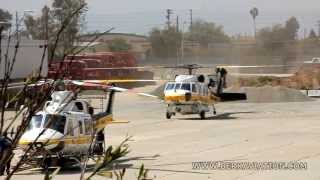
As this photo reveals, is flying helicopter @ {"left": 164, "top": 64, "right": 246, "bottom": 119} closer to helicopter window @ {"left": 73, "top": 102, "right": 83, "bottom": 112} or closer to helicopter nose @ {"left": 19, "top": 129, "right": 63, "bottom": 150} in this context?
helicopter window @ {"left": 73, "top": 102, "right": 83, "bottom": 112}

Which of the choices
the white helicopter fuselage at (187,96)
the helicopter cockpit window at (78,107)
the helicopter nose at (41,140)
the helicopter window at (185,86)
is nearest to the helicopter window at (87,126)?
the helicopter cockpit window at (78,107)

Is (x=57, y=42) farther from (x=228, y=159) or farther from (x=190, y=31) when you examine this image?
(x=190, y=31)

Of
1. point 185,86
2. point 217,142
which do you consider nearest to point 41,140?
point 217,142

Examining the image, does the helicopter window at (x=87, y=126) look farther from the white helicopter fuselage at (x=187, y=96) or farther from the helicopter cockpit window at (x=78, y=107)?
the white helicopter fuselage at (x=187, y=96)

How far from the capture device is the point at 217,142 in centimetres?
2561

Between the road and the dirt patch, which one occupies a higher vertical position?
the road

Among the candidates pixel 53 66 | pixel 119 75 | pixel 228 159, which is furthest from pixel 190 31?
pixel 53 66

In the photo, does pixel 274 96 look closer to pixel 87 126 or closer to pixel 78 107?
pixel 78 107

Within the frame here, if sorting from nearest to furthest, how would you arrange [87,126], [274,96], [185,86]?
1. [87,126]
2. [185,86]
3. [274,96]

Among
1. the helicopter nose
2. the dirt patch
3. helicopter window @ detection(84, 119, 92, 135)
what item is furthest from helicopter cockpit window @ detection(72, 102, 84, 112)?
the dirt patch

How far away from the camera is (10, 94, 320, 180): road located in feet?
55.8

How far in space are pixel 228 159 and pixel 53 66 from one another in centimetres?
1755

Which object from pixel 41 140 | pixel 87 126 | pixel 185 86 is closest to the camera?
pixel 41 140

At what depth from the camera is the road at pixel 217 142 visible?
1702cm
